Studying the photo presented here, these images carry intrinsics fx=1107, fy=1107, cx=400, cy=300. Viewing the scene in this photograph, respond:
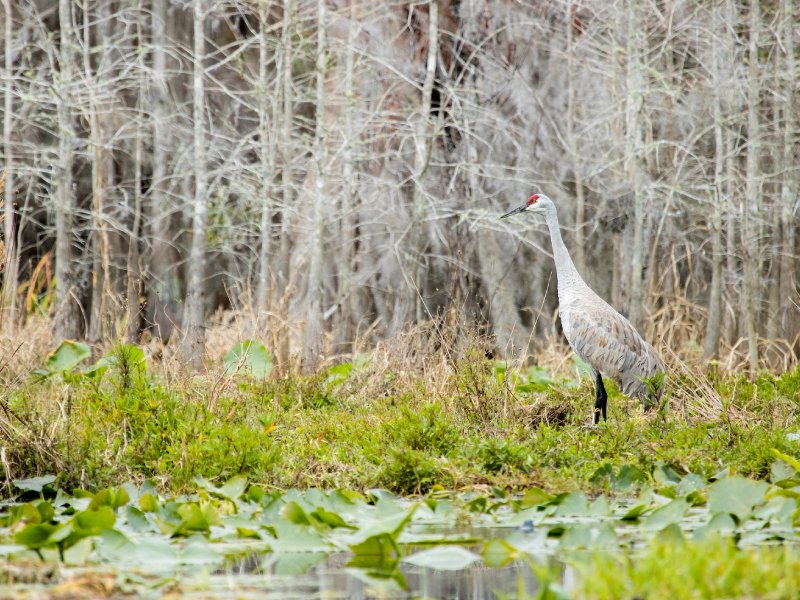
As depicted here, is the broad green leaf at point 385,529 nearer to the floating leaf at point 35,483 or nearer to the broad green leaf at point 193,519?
the broad green leaf at point 193,519

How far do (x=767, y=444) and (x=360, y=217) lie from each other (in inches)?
406

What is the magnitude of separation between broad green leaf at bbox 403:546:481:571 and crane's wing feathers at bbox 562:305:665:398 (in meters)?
4.61

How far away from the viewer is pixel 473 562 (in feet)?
16.2

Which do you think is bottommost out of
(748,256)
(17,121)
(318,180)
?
(748,256)

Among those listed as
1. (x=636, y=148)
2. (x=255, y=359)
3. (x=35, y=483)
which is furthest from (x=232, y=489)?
(x=636, y=148)

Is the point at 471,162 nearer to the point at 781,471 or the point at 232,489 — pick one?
the point at 781,471

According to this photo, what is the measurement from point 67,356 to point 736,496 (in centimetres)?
608

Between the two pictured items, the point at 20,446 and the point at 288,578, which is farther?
the point at 20,446

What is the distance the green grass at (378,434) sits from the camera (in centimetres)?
674

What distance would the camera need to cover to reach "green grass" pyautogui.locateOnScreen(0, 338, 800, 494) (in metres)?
6.74

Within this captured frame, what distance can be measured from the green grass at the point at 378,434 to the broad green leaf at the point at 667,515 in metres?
1.37

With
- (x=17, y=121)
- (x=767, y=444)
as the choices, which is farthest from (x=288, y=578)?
(x=17, y=121)

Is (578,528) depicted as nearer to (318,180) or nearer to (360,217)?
(318,180)

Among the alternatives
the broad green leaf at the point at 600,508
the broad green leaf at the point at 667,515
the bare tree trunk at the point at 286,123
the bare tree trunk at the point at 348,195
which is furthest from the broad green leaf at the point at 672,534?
the bare tree trunk at the point at 286,123
